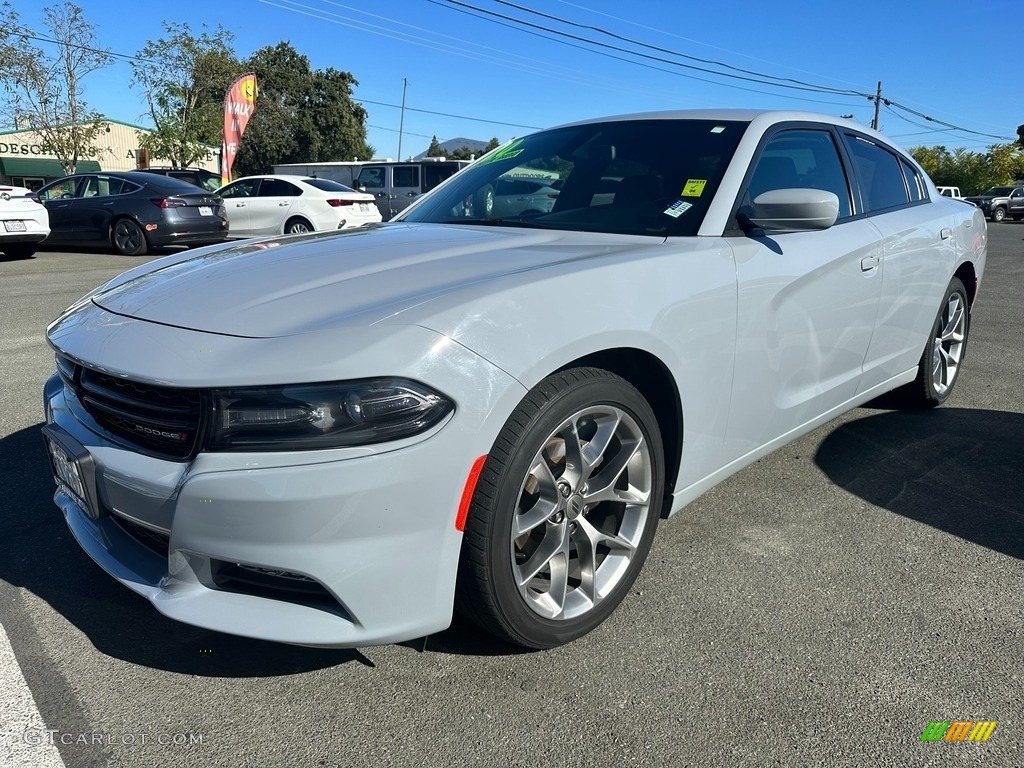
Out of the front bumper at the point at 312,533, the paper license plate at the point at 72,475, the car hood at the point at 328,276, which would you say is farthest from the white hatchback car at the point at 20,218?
the front bumper at the point at 312,533

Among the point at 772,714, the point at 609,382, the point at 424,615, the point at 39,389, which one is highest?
the point at 609,382

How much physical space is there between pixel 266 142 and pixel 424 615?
5530 centimetres

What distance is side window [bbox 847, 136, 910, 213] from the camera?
3621 millimetres

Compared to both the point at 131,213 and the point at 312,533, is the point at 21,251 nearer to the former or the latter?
the point at 131,213

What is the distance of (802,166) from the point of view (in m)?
3.25

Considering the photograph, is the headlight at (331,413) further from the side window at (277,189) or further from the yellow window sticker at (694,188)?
the side window at (277,189)

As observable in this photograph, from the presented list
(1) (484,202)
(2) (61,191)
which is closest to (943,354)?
(1) (484,202)

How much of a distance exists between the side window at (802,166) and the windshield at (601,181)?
0.51 feet

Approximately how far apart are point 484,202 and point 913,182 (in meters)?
2.45

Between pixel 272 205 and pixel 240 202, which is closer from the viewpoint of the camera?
pixel 272 205

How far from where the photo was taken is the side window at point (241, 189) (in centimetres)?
1458

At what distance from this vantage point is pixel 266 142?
52.0 m

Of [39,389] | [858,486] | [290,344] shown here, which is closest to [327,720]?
[290,344]

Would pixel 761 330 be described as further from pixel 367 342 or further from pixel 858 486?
pixel 367 342
